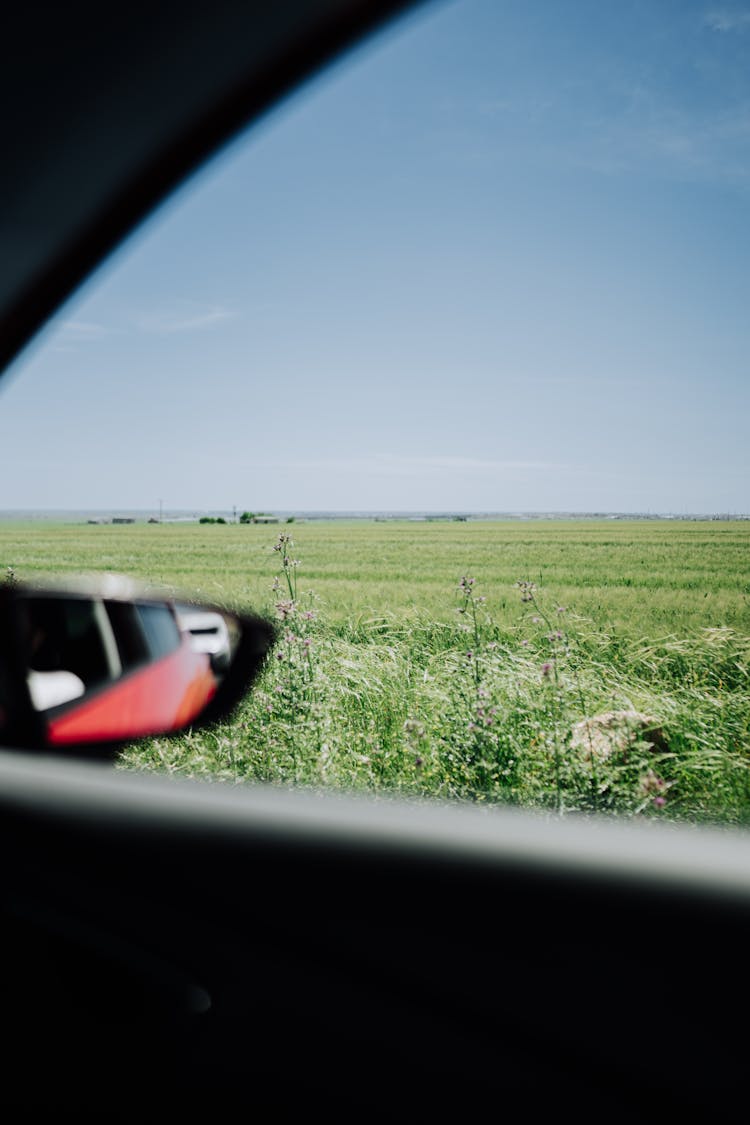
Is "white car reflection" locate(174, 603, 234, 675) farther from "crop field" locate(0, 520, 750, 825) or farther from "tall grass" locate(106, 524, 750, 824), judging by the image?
"tall grass" locate(106, 524, 750, 824)

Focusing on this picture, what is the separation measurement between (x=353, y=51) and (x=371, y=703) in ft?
9.43

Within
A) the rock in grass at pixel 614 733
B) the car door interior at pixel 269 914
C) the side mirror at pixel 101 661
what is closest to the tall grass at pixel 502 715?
the rock in grass at pixel 614 733

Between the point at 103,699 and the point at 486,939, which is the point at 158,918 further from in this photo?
the point at 486,939

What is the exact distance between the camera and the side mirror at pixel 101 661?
150cm

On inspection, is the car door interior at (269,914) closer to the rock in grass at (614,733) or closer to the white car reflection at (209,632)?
the white car reflection at (209,632)

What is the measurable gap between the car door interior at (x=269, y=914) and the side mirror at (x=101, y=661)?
2.3 inches

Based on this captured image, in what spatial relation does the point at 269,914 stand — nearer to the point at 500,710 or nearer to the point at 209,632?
the point at 209,632

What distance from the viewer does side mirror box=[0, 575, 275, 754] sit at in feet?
4.93

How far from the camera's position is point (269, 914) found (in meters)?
1.44

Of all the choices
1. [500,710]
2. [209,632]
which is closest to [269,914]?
[209,632]

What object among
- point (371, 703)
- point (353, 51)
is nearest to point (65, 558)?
point (371, 703)

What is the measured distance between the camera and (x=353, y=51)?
5.16 feet

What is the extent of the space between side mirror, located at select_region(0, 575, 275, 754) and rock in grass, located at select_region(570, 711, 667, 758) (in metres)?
1.75

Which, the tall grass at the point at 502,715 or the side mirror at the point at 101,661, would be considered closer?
the side mirror at the point at 101,661
